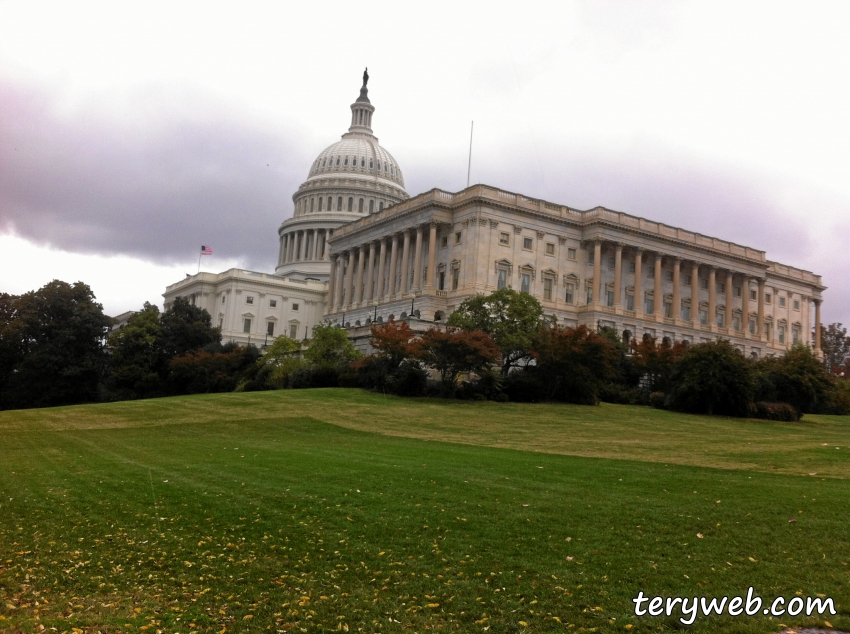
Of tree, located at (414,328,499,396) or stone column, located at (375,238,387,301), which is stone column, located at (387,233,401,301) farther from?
A: tree, located at (414,328,499,396)

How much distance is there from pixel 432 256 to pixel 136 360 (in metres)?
36.2

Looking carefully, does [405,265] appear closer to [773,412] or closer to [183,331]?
[183,331]

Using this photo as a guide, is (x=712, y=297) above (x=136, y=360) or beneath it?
above

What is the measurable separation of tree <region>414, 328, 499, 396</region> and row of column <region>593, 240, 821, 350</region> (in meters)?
41.5

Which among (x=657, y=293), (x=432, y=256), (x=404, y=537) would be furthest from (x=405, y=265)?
(x=404, y=537)

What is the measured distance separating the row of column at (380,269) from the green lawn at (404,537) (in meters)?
67.1

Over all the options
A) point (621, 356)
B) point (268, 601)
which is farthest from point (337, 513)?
point (621, 356)

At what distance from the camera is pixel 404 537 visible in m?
15.4

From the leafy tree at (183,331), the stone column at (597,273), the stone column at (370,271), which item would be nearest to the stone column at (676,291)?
the stone column at (597,273)

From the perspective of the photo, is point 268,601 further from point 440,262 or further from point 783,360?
point 440,262

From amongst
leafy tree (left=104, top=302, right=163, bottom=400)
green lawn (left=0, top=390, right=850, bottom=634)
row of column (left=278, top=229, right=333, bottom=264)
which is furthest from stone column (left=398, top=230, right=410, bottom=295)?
green lawn (left=0, top=390, right=850, bottom=634)

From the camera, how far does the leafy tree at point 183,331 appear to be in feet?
293

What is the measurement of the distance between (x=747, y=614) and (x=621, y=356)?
64856 mm

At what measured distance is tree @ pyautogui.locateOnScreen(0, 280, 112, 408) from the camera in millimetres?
→ 84250
